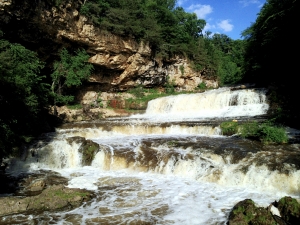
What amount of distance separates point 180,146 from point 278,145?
3.93 meters

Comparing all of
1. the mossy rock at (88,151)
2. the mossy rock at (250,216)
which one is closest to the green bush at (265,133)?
the mossy rock at (250,216)

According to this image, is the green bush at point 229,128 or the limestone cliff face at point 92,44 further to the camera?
the limestone cliff face at point 92,44

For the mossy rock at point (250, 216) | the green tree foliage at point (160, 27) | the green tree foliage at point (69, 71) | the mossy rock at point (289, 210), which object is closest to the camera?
the mossy rock at point (250, 216)

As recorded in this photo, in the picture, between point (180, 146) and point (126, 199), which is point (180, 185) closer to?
point (126, 199)

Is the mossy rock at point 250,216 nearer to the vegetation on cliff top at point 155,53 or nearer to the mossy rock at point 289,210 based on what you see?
the mossy rock at point 289,210

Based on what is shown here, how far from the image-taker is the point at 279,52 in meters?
18.8

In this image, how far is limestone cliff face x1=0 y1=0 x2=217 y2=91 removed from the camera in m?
15.7

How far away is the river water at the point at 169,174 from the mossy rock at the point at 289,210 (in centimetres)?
103

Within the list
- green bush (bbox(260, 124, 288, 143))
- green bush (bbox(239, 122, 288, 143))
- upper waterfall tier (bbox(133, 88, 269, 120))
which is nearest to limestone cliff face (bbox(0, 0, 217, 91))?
upper waterfall tier (bbox(133, 88, 269, 120))

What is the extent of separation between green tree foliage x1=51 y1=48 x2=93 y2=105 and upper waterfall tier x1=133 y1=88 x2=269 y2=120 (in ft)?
22.3

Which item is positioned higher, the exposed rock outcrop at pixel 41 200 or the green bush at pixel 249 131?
A: the green bush at pixel 249 131

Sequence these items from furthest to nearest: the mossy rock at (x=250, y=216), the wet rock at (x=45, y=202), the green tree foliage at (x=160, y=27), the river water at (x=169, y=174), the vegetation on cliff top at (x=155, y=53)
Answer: the green tree foliage at (x=160, y=27) → the vegetation on cliff top at (x=155, y=53) → the wet rock at (x=45, y=202) → the river water at (x=169, y=174) → the mossy rock at (x=250, y=216)

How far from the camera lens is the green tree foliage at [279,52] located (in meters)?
14.8

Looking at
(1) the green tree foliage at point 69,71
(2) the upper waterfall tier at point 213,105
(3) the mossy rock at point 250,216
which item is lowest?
(3) the mossy rock at point 250,216
